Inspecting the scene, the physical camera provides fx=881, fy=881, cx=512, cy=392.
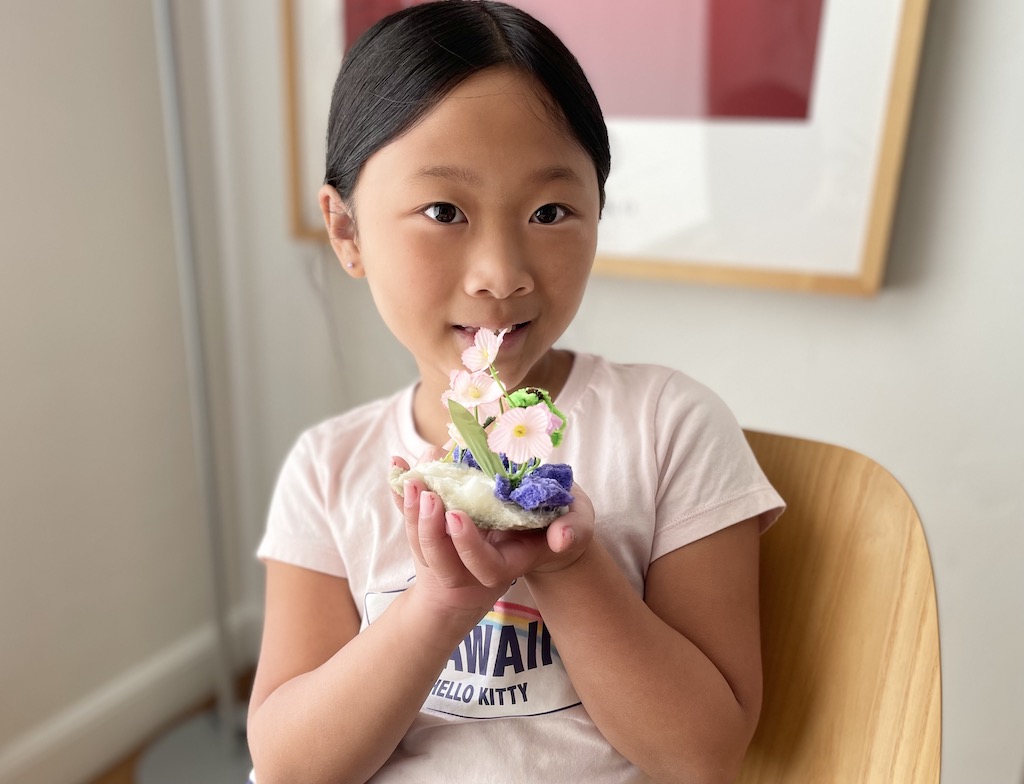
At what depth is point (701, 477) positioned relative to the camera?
69 cm

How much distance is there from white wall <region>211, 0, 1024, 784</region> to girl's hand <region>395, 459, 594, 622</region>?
66cm

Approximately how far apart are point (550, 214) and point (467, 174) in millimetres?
69

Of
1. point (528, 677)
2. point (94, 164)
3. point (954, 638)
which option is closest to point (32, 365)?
point (94, 164)

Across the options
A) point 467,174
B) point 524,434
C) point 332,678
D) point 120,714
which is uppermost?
point 467,174

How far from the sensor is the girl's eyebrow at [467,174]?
60cm

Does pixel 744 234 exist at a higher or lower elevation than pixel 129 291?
higher

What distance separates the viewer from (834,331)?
1092 mm

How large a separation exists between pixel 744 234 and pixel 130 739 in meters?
1.28

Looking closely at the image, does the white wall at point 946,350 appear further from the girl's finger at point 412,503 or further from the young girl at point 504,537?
the girl's finger at point 412,503

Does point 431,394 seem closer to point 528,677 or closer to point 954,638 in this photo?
point 528,677

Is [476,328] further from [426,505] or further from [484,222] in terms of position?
[426,505]

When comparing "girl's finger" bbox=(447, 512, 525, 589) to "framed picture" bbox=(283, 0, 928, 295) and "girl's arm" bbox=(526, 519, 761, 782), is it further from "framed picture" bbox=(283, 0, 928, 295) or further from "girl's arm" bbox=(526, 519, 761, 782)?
"framed picture" bbox=(283, 0, 928, 295)

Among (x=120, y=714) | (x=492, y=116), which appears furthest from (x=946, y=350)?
(x=120, y=714)

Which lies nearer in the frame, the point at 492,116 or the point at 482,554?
the point at 482,554
